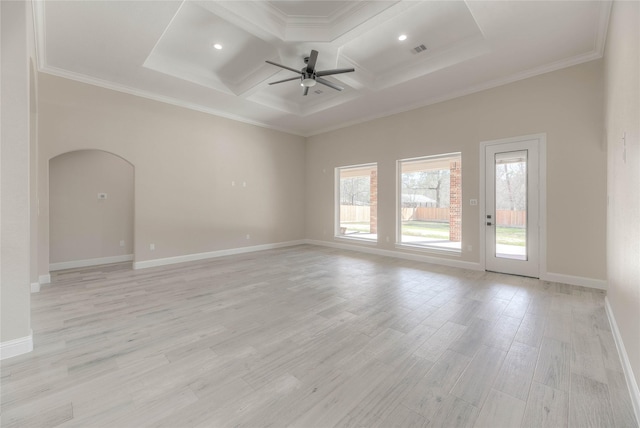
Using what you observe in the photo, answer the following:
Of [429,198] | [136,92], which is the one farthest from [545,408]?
[136,92]

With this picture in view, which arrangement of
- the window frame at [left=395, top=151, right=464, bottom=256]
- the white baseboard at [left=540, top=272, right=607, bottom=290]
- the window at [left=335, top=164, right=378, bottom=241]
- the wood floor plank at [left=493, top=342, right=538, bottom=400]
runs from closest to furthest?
1. the wood floor plank at [left=493, top=342, right=538, bottom=400]
2. the white baseboard at [left=540, top=272, right=607, bottom=290]
3. the window frame at [left=395, top=151, right=464, bottom=256]
4. the window at [left=335, top=164, right=378, bottom=241]

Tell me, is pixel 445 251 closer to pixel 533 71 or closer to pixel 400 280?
pixel 400 280

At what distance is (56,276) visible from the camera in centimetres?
466

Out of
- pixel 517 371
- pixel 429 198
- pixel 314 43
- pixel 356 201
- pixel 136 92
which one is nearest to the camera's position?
pixel 517 371

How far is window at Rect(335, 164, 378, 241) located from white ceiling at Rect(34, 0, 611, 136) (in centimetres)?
243

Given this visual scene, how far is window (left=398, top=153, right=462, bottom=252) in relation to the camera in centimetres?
631

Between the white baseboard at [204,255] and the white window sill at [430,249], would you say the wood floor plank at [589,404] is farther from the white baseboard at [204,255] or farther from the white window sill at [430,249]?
the white baseboard at [204,255]

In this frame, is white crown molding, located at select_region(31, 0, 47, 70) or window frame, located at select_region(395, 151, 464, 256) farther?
window frame, located at select_region(395, 151, 464, 256)

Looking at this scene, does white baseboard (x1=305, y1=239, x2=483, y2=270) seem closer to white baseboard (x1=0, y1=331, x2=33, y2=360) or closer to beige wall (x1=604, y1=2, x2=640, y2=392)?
beige wall (x1=604, y1=2, x2=640, y2=392)

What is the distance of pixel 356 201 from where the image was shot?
26.0ft

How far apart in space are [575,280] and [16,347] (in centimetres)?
676

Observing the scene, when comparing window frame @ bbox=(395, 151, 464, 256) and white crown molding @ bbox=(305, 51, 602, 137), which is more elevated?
white crown molding @ bbox=(305, 51, 602, 137)

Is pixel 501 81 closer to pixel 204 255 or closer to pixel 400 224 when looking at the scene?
pixel 400 224

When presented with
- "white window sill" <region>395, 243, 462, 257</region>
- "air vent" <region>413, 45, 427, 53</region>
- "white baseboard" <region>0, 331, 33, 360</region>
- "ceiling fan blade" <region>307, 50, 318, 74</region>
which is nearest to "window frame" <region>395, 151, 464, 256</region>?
"white window sill" <region>395, 243, 462, 257</region>
